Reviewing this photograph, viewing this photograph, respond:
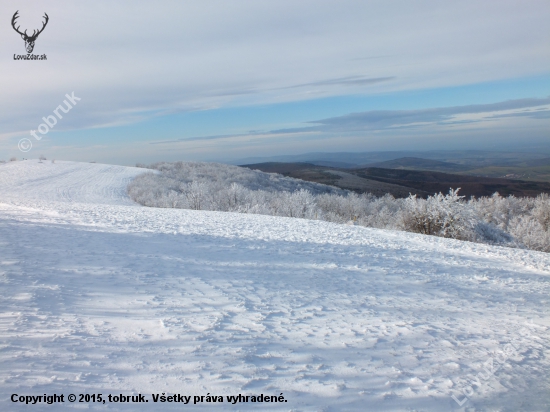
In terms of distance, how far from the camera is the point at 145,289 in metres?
6.21

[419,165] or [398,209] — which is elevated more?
[419,165]

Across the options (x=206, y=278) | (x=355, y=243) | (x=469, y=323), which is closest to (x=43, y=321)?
(x=206, y=278)

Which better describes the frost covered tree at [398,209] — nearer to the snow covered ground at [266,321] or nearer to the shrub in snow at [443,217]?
the shrub in snow at [443,217]

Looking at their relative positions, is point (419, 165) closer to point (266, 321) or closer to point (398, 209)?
point (398, 209)

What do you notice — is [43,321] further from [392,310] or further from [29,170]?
[29,170]

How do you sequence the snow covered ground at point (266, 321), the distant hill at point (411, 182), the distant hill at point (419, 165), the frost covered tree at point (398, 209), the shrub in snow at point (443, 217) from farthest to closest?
the distant hill at point (419, 165) < the distant hill at point (411, 182) < the frost covered tree at point (398, 209) < the shrub in snow at point (443, 217) < the snow covered ground at point (266, 321)

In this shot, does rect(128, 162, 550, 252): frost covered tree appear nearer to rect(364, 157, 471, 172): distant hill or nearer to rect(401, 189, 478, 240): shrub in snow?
rect(401, 189, 478, 240): shrub in snow

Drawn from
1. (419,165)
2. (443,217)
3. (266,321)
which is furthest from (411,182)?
(266,321)

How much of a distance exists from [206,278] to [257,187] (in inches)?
1249

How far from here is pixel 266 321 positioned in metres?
5.47

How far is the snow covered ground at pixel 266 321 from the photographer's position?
155 inches

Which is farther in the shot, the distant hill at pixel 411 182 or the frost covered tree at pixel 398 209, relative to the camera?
the distant hill at pixel 411 182

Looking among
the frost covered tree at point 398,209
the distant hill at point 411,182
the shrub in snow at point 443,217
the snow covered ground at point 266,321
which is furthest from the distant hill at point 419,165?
the snow covered ground at point 266,321

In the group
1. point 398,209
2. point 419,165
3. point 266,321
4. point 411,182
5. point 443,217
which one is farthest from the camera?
point 419,165
